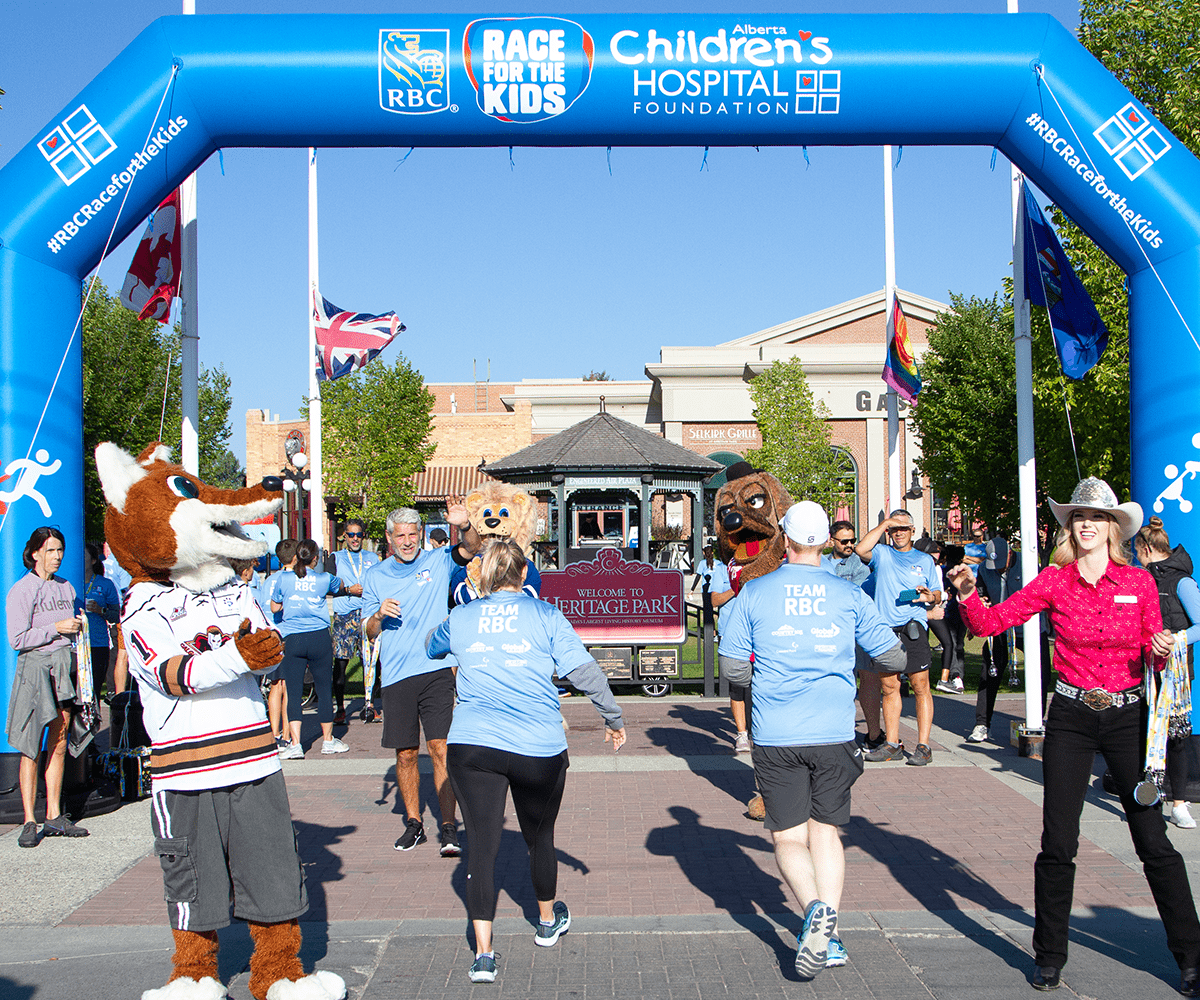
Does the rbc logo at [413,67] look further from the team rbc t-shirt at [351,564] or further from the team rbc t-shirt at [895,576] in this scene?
the team rbc t-shirt at [895,576]

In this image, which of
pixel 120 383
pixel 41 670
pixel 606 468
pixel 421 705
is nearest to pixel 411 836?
pixel 421 705

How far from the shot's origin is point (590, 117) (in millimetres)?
7422

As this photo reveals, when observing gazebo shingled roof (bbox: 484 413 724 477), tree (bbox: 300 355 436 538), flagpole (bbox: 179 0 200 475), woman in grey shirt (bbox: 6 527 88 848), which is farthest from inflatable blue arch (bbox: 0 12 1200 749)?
tree (bbox: 300 355 436 538)

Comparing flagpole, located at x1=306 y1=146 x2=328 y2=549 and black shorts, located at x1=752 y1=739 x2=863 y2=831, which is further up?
flagpole, located at x1=306 y1=146 x2=328 y2=549

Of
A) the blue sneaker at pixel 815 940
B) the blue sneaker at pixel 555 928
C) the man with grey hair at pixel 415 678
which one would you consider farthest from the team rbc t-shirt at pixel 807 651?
the man with grey hair at pixel 415 678

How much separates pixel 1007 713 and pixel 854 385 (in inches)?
1273

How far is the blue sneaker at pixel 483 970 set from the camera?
13.4ft

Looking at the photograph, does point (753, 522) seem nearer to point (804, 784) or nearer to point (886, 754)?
point (804, 784)

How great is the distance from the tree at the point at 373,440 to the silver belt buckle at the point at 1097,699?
104 ft

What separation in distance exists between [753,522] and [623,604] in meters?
6.17

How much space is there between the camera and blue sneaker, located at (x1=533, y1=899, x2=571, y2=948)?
4.49 metres

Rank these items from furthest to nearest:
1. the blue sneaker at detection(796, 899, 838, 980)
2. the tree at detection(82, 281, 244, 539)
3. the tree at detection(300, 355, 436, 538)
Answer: the tree at detection(300, 355, 436, 538) → the tree at detection(82, 281, 244, 539) → the blue sneaker at detection(796, 899, 838, 980)

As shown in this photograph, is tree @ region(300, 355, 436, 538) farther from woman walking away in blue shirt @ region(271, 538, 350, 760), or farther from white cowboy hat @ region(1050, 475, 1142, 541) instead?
white cowboy hat @ region(1050, 475, 1142, 541)

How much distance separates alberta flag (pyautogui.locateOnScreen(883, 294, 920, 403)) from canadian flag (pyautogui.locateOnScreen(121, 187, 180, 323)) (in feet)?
26.2
